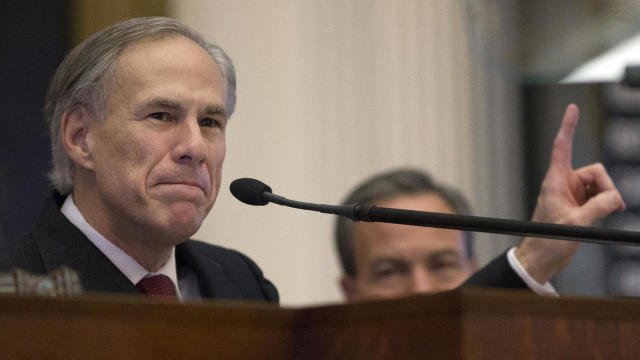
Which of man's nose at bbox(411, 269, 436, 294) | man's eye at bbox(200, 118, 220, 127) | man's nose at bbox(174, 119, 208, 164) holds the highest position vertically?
man's eye at bbox(200, 118, 220, 127)

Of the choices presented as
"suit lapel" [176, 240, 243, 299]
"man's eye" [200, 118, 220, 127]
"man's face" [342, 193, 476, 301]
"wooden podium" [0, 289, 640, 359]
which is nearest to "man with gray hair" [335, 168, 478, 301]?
"man's face" [342, 193, 476, 301]

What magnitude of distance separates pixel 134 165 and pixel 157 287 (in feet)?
0.73

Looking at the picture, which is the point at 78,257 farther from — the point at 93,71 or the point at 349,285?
the point at 349,285

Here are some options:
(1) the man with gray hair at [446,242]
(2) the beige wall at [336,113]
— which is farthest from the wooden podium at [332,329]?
(2) the beige wall at [336,113]

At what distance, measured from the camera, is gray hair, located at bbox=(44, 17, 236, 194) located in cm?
192

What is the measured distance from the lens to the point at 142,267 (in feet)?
6.19

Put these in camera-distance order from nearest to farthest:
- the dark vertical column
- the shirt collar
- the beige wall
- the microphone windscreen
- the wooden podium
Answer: the wooden podium → the microphone windscreen → the shirt collar → the dark vertical column → the beige wall

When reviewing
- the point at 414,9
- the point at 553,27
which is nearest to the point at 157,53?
the point at 553,27

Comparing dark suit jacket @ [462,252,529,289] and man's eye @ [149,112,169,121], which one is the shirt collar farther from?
dark suit jacket @ [462,252,529,289]

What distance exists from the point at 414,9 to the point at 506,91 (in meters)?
0.65

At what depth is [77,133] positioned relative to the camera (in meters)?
1.94

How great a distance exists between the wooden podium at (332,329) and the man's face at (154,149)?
1.61ft

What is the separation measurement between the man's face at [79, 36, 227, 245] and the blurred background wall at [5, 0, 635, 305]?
0.57 meters

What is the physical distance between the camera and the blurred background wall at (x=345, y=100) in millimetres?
2820
